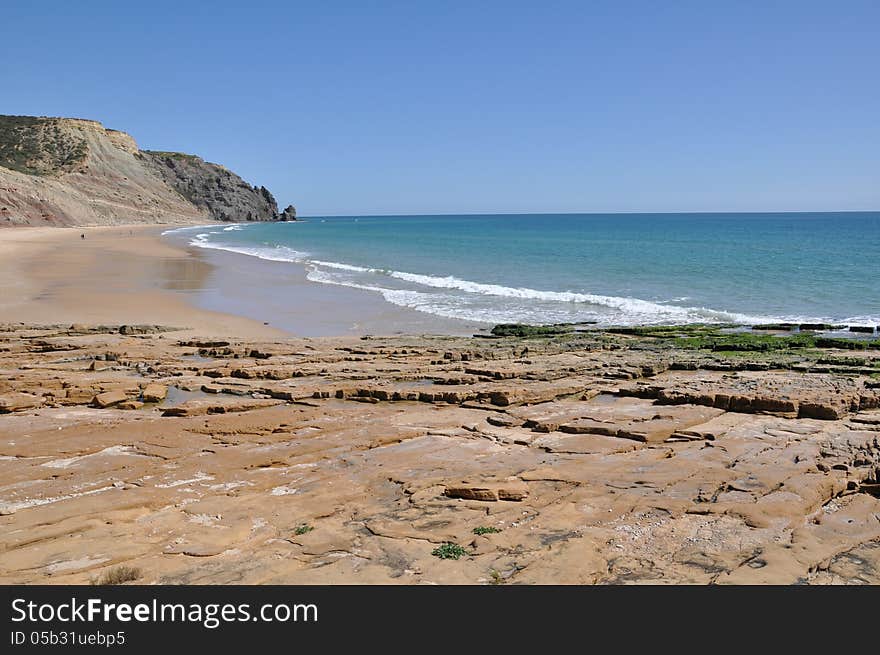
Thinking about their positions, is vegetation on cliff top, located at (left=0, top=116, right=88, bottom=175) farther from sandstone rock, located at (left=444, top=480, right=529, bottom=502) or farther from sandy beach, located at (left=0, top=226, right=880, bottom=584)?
sandstone rock, located at (left=444, top=480, right=529, bottom=502)

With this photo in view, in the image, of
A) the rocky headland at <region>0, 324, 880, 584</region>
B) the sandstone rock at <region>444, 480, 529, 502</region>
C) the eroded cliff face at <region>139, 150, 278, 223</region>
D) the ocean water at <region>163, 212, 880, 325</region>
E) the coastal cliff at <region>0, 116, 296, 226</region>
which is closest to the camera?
the rocky headland at <region>0, 324, 880, 584</region>

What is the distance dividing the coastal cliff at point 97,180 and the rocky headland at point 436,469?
222 feet

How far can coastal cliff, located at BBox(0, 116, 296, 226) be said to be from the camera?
239 ft

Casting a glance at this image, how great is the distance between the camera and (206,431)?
30.3 feet

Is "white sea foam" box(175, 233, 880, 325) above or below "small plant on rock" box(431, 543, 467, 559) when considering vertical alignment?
above

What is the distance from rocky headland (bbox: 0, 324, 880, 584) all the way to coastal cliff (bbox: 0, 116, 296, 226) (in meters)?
67.6

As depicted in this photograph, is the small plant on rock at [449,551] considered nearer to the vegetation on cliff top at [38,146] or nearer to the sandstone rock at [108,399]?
the sandstone rock at [108,399]

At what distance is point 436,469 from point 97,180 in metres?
104

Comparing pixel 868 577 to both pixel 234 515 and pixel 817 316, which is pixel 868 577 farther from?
pixel 817 316

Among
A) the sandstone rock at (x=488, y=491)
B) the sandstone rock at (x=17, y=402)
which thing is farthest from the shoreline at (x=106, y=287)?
the sandstone rock at (x=488, y=491)

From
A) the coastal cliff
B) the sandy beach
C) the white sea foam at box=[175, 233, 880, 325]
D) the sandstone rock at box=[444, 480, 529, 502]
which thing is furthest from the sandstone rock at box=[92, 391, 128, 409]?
the coastal cliff

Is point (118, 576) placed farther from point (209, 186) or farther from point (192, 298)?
point (209, 186)

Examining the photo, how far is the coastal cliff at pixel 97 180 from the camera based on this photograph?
239 feet
